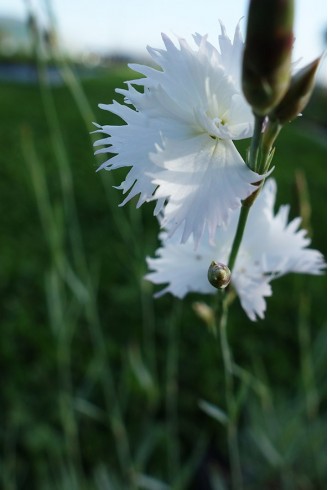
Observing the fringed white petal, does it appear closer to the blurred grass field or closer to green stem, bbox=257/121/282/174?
green stem, bbox=257/121/282/174

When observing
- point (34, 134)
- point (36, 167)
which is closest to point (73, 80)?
point (36, 167)

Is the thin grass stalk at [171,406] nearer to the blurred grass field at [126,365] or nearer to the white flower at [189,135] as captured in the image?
the blurred grass field at [126,365]

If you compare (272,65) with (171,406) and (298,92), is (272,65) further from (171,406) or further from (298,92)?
(171,406)

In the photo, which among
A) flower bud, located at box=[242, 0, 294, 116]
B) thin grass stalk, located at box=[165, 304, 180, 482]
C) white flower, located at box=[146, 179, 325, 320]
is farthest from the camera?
thin grass stalk, located at box=[165, 304, 180, 482]

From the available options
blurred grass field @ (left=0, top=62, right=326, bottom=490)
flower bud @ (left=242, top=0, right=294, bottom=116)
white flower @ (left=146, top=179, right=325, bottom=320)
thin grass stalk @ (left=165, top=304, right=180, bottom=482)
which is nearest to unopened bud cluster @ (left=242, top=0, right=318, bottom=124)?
flower bud @ (left=242, top=0, right=294, bottom=116)

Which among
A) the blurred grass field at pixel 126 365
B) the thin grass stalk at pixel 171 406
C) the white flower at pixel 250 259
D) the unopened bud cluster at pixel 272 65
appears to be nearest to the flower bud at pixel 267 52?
the unopened bud cluster at pixel 272 65

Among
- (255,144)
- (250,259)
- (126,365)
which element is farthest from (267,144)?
(126,365)

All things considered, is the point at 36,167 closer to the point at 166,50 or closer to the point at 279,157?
the point at 166,50
